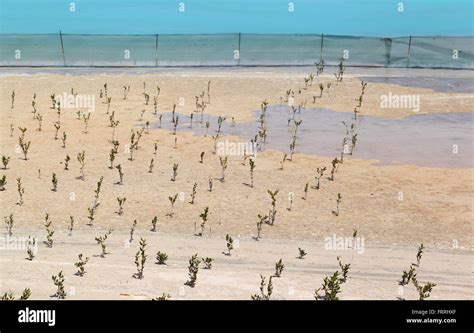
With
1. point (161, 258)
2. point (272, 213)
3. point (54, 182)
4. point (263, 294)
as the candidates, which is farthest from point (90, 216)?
point (263, 294)

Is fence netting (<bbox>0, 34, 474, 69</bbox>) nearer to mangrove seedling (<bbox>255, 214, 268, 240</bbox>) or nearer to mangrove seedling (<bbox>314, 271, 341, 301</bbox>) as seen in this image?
mangrove seedling (<bbox>255, 214, 268, 240</bbox>)

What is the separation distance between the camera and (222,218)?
1159 centimetres

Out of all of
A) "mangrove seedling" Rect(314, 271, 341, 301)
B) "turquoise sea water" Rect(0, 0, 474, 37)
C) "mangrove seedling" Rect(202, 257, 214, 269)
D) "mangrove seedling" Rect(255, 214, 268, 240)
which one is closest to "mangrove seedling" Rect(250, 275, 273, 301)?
"mangrove seedling" Rect(314, 271, 341, 301)

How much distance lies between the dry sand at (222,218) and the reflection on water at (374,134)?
0.87 m

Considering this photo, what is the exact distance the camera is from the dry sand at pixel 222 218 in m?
8.30

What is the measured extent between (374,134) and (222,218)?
8.80m

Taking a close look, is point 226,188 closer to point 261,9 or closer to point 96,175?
point 96,175

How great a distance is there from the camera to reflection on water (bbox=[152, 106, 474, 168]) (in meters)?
16.5

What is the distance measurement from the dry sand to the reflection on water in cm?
87

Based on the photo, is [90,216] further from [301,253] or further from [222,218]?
[301,253]

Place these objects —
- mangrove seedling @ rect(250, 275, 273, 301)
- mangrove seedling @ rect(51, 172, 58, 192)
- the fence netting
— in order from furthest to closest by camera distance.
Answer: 1. the fence netting
2. mangrove seedling @ rect(51, 172, 58, 192)
3. mangrove seedling @ rect(250, 275, 273, 301)

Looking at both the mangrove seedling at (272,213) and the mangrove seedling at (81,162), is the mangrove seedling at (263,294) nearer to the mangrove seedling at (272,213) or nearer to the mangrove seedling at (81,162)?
the mangrove seedling at (272,213)

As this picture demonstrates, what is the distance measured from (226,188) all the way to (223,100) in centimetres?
1137

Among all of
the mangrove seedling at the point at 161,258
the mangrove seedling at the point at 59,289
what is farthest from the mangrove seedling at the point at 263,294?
the mangrove seedling at the point at 59,289
